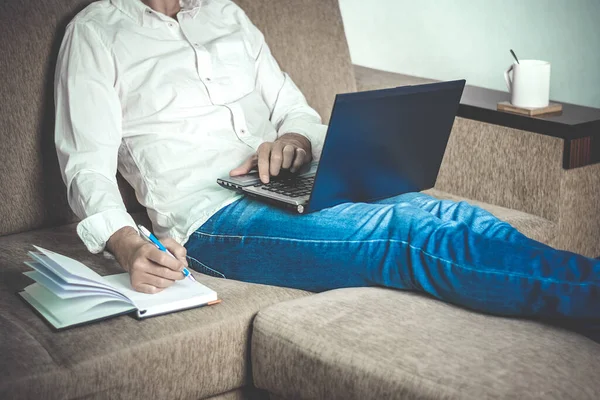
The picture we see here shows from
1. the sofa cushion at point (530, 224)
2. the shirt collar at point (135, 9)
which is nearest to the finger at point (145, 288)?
the shirt collar at point (135, 9)

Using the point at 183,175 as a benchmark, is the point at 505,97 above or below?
above

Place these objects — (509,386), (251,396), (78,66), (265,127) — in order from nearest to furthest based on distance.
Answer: (509,386)
(251,396)
(78,66)
(265,127)

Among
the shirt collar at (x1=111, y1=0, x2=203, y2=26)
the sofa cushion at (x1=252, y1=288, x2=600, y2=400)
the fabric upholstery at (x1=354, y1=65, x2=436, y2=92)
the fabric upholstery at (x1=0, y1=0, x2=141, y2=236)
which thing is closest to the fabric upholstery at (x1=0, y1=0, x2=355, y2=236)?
the fabric upholstery at (x1=0, y1=0, x2=141, y2=236)

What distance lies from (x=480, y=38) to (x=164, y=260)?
2.27 meters

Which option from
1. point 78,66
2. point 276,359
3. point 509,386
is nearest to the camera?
point 509,386

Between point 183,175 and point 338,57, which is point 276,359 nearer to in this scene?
point 183,175

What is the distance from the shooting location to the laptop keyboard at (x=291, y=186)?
1572 mm

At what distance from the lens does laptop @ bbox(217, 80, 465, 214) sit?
139 centimetres

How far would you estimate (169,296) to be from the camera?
144cm

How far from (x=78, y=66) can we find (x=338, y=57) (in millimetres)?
910

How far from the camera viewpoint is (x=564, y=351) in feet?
4.23

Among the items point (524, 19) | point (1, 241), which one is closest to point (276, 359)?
point (1, 241)

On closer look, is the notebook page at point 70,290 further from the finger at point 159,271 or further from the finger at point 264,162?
the finger at point 264,162

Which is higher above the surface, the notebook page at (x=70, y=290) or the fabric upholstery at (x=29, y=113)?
the fabric upholstery at (x=29, y=113)
